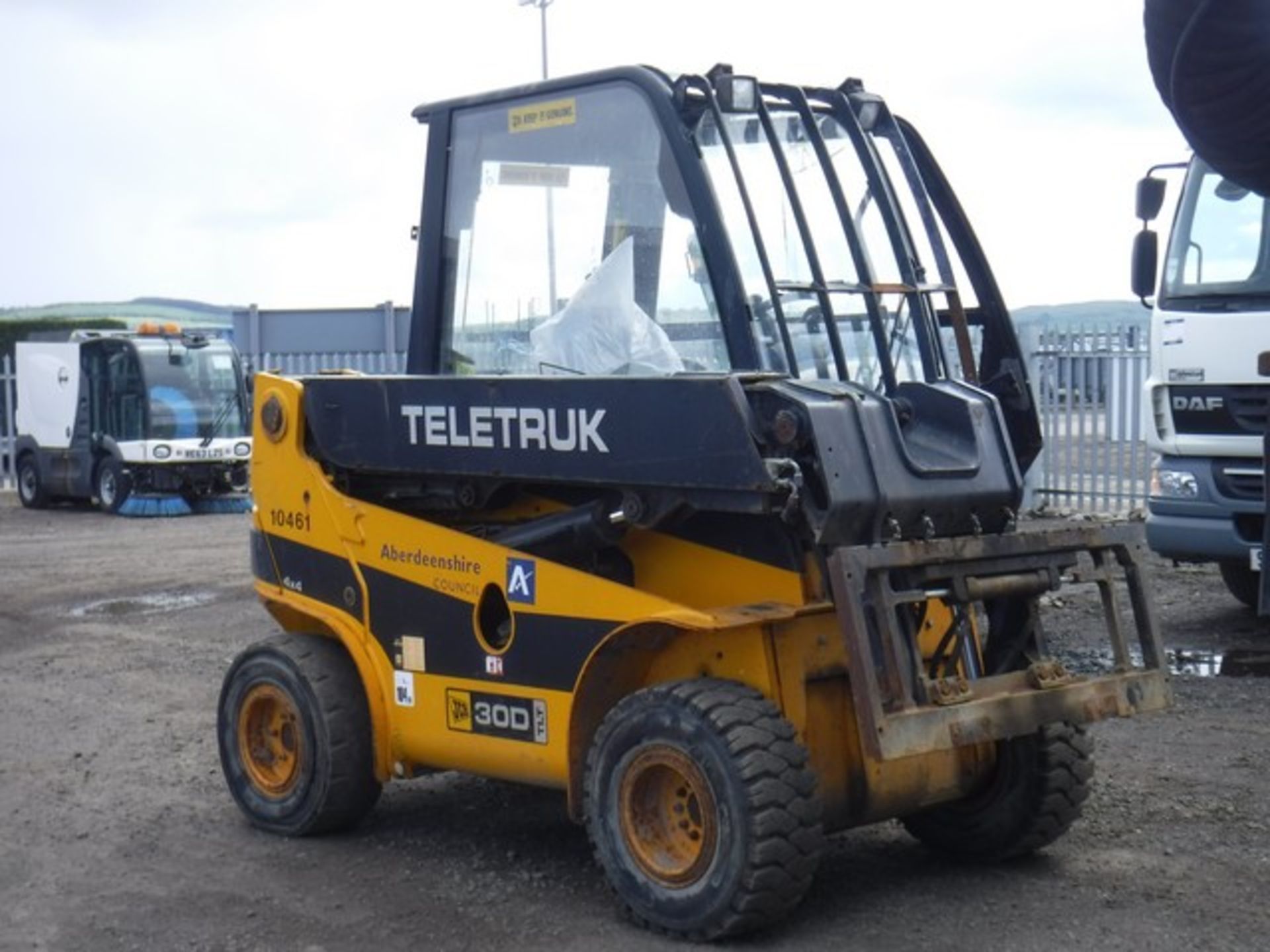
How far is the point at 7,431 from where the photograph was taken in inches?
1066

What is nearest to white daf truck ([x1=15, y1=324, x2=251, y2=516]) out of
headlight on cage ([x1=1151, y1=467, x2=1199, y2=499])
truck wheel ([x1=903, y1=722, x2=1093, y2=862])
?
headlight on cage ([x1=1151, y1=467, x2=1199, y2=499])

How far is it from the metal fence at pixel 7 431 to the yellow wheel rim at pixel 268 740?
19549 millimetres

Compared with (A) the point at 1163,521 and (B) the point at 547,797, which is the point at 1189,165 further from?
(B) the point at 547,797

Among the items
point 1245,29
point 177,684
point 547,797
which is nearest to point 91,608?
point 177,684

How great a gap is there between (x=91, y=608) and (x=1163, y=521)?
7.61 metres

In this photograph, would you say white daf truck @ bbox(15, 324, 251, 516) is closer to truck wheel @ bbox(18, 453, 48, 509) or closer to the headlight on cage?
truck wheel @ bbox(18, 453, 48, 509)

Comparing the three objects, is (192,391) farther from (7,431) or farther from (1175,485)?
(1175,485)

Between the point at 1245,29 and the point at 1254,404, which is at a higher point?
the point at 1245,29

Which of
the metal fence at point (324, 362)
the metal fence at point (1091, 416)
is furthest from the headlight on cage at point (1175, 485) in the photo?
the metal fence at point (324, 362)

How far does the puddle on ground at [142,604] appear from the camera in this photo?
551 inches

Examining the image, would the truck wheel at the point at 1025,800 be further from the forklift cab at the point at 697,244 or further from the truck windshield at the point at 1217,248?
the truck windshield at the point at 1217,248

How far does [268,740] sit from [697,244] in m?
2.70

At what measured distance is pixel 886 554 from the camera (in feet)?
18.7

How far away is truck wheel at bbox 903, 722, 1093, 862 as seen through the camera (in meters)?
6.46
